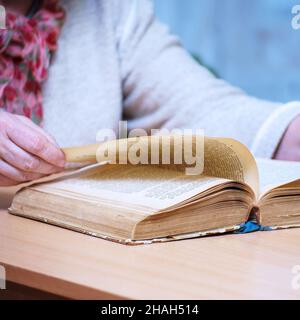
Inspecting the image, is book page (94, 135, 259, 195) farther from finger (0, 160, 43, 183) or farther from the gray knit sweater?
the gray knit sweater

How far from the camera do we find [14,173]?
764 millimetres

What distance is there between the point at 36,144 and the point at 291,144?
47 centimetres

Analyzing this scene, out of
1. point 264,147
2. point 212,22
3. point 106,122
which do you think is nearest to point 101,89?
point 106,122

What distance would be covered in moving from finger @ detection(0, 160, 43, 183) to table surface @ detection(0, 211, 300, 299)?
0.32ft

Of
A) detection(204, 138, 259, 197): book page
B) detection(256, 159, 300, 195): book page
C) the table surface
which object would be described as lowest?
the table surface

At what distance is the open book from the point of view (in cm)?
64

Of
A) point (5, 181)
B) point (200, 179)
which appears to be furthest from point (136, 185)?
point (5, 181)

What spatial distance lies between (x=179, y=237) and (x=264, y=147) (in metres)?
0.43

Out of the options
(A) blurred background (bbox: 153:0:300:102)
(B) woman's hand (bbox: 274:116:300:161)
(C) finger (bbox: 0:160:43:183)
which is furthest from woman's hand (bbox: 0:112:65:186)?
(A) blurred background (bbox: 153:0:300:102)

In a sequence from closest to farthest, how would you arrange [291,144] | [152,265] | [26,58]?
[152,265]
[291,144]
[26,58]

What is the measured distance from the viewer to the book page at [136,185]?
2.17 ft

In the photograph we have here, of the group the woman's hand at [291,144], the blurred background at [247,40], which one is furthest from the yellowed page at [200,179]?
the blurred background at [247,40]

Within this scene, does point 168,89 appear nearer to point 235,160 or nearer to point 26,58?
point 26,58

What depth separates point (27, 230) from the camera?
26.7 inches
